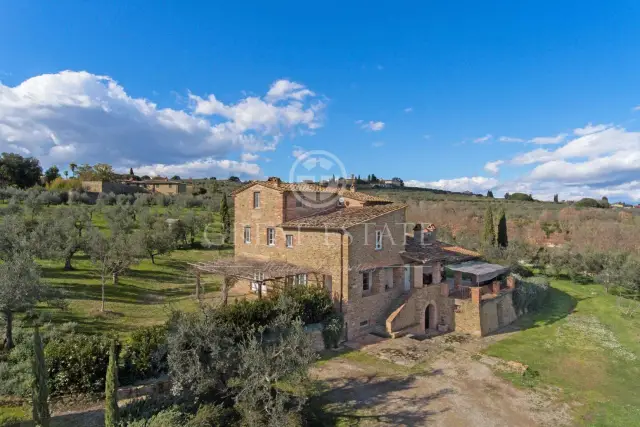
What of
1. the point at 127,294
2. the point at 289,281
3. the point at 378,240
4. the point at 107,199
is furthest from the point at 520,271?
the point at 107,199

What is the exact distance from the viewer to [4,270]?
48.2ft

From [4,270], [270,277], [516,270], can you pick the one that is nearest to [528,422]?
[270,277]

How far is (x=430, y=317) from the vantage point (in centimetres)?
2488

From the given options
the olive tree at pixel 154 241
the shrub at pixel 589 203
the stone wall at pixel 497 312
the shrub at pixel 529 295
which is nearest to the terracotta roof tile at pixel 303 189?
the stone wall at pixel 497 312

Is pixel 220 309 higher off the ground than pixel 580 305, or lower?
higher

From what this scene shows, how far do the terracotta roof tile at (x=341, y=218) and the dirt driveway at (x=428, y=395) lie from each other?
7.07 meters

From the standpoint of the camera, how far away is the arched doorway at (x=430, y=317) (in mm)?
24656

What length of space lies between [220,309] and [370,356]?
8.15 m

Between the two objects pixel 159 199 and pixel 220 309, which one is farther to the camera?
pixel 159 199

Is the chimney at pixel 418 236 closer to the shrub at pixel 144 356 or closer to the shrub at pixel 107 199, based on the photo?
the shrub at pixel 144 356

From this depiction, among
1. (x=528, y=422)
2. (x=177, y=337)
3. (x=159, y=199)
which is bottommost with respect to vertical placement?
(x=528, y=422)

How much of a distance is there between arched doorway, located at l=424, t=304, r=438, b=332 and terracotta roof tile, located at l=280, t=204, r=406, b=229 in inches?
278

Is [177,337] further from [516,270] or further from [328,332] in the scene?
[516,270]

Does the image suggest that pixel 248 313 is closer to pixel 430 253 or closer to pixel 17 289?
pixel 17 289
